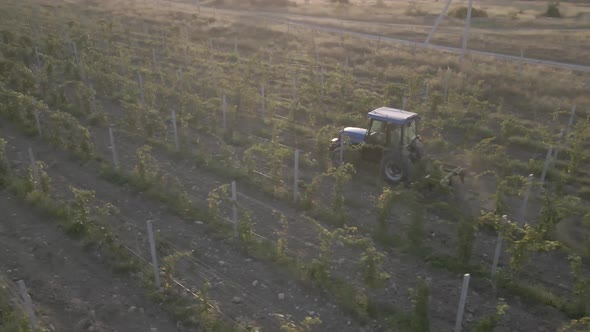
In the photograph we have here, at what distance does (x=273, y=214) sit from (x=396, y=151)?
10.0ft

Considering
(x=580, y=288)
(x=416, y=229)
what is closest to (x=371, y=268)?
(x=416, y=229)

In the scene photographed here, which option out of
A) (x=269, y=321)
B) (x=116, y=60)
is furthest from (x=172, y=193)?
(x=116, y=60)

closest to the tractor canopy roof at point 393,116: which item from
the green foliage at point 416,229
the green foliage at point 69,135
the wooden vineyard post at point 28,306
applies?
the green foliage at point 416,229

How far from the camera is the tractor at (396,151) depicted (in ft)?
35.2

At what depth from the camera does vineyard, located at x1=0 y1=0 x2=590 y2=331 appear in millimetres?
7352

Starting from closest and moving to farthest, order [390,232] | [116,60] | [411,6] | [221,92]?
[390,232] < [221,92] < [116,60] < [411,6]

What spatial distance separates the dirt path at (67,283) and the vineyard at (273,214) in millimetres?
28

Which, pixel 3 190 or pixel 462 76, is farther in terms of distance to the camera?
pixel 462 76

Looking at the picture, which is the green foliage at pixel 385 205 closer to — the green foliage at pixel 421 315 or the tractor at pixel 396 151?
the tractor at pixel 396 151

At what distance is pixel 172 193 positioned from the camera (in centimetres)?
1041

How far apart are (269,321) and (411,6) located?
46.2 metres

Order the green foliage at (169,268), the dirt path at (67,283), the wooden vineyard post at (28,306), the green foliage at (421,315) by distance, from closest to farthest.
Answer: the wooden vineyard post at (28,306)
the green foliage at (421,315)
the dirt path at (67,283)
the green foliage at (169,268)

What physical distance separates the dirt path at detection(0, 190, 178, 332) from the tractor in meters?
5.81

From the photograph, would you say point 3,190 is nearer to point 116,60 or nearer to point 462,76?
point 116,60
